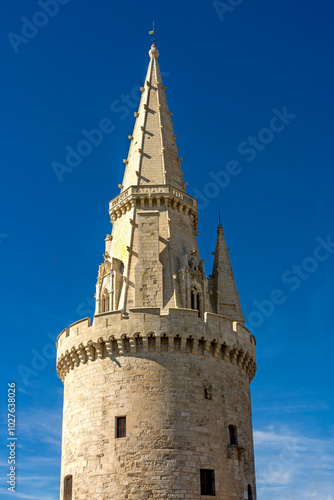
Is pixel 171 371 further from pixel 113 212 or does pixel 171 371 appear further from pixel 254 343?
pixel 113 212

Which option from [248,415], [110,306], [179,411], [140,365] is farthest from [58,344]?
[248,415]

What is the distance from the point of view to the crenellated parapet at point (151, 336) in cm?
3052

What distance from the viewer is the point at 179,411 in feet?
96.6

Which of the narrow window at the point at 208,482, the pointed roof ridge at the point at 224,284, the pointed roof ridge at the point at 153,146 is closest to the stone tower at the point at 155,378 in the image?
the narrow window at the point at 208,482

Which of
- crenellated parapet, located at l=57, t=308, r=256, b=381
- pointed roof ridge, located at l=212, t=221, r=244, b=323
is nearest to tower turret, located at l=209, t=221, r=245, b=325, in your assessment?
pointed roof ridge, located at l=212, t=221, r=244, b=323

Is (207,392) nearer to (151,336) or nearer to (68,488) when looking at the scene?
(151,336)

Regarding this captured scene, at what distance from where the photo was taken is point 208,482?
28.9 m

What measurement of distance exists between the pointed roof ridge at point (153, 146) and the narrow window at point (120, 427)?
47.8 ft

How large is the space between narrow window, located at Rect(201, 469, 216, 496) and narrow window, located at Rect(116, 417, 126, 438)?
404 cm

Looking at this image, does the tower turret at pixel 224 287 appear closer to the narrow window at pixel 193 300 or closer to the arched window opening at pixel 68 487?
the narrow window at pixel 193 300

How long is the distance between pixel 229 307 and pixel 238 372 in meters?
5.45

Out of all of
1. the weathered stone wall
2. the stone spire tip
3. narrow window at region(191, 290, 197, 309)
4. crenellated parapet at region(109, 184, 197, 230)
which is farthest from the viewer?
the stone spire tip

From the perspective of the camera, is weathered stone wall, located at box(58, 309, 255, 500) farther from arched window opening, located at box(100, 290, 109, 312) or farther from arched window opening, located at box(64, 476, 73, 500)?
arched window opening, located at box(100, 290, 109, 312)

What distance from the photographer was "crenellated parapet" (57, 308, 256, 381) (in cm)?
3052
